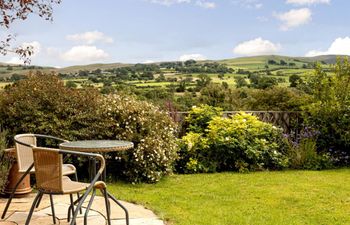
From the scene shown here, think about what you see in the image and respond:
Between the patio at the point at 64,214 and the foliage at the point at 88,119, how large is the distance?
1619 millimetres

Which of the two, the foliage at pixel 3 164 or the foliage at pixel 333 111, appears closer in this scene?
the foliage at pixel 3 164

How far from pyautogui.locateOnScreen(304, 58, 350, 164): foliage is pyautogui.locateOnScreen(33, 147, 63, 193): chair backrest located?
7.18 meters

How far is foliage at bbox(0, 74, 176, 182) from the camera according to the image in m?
6.72

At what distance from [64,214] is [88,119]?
2.58 meters

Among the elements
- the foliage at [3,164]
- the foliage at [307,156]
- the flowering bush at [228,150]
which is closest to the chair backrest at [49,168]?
the foliage at [3,164]

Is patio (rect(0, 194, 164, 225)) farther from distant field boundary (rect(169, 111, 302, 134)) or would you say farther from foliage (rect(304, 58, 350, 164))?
foliage (rect(304, 58, 350, 164))

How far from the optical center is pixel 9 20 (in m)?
5.98

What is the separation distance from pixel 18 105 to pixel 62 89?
2.56ft

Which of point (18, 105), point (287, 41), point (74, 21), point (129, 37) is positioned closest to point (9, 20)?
point (18, 105)

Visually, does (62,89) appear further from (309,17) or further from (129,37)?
(309,17)

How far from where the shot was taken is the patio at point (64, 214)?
4418 mm

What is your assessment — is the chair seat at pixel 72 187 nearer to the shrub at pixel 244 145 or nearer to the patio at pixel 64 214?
the patio at pixel 64 214

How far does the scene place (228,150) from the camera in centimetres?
830

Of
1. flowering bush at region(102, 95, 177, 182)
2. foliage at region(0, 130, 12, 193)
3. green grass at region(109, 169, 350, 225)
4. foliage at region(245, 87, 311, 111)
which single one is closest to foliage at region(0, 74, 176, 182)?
flowering bush at region(102, 95, 177, 182)
